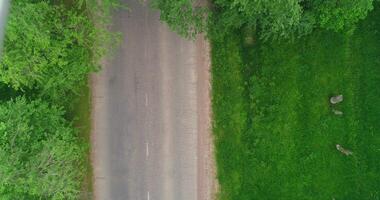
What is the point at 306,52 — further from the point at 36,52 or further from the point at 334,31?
the point at 36,52

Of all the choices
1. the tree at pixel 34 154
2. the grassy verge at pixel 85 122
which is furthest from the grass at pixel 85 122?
the tree at pixel 34 154

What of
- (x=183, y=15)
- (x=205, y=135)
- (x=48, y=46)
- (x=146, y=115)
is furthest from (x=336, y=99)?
(x=48, y=46)

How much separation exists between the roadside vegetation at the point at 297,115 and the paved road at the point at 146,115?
5.19 ft

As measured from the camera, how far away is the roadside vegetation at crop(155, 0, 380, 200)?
83.1 ft

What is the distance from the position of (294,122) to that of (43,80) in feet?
43.0

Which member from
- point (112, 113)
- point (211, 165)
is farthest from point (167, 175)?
point (112, 113)

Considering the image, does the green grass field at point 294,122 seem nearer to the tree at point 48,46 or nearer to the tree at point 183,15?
the tree at point 183,15

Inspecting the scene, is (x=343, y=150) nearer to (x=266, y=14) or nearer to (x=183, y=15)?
(x=266, y=14)

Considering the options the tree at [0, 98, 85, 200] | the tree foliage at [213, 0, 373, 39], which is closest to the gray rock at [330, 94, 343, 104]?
the tree foliage at [213, 0, 373, 39]

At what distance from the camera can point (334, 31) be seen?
25.1 metres

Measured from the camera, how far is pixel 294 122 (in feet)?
83.8

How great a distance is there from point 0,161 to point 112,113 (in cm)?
754

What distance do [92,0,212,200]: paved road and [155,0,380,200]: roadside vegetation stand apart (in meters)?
1.58

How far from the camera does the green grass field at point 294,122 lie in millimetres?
25391
